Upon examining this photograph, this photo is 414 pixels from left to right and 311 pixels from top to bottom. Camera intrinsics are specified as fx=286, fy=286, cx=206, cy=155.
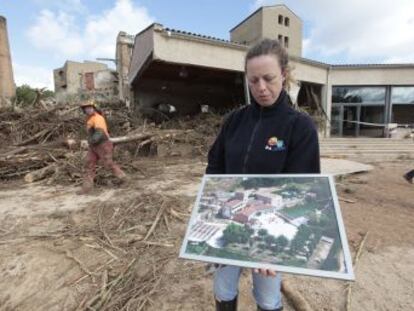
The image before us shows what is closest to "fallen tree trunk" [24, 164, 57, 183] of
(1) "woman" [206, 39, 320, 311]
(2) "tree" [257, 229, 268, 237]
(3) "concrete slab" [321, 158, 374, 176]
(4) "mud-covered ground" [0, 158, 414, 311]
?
(4) "mud-covered ground" [0, 158, 414, 311]

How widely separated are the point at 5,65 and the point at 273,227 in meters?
33.5

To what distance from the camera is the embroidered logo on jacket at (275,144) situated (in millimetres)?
1671

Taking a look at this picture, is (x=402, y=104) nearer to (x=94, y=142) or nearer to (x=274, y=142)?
(x=94, y=142)

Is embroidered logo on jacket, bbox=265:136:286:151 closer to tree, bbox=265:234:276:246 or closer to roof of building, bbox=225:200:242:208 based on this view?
roof of building, bbox=225:200:242:208

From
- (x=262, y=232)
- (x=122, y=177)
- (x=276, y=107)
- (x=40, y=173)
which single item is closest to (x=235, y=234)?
(x=262, y=232)

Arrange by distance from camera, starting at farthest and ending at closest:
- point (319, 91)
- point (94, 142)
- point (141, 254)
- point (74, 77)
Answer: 1. point (74, 77)
2. point (319, 91)
3. point (94, 142)
4. point (141, 254)

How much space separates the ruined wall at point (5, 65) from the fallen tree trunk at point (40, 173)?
23774 millimetres

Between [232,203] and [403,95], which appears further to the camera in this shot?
[403,95]

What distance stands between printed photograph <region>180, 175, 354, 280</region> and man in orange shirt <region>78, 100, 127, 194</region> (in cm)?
529

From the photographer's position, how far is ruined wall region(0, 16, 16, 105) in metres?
26.6

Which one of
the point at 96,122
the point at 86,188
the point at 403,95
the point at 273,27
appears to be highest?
the point at 273,27

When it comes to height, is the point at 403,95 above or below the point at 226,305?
above

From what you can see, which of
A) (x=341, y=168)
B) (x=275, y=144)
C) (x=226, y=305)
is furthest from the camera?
(x=341, y=168)

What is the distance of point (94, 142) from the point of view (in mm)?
6293
